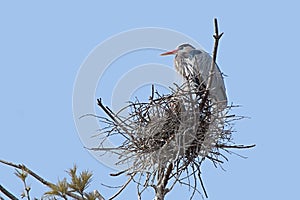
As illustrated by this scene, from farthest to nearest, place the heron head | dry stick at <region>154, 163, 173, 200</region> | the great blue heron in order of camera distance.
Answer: the heron head < the great blue heron < dry stick at <region>154, 163, 173, 200</region>

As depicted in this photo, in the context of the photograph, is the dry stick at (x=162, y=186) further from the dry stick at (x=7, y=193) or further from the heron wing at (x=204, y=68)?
the heron wing at (x=204, y=68)

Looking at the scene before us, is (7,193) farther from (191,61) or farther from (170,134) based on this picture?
(191,61)

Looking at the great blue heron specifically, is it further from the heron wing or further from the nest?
the nest

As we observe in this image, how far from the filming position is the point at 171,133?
3775 mm

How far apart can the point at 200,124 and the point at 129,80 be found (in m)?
0.62

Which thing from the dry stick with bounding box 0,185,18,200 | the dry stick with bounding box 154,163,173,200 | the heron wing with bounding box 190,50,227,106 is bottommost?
the dry stick with bounding box 0,185,18,200

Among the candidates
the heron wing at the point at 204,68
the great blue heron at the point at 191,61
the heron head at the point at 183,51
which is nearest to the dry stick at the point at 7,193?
the heron wing at the point at 204,68

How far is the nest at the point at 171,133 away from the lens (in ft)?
11.9

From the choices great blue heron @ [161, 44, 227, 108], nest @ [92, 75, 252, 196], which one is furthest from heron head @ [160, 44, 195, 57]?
nest @ [92, 75, 252, 196]

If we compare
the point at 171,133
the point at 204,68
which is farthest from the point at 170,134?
the point at 204,68

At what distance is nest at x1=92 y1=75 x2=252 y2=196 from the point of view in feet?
11.9

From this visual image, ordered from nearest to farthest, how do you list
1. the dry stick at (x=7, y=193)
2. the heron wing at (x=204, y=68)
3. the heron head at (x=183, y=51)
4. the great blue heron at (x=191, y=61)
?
the dry stick at (x=7, y=193) < the heron wing at (x=204, y=68) < the great blue heron at (x=191, y=61) < the heron head at (x=183, y=51)

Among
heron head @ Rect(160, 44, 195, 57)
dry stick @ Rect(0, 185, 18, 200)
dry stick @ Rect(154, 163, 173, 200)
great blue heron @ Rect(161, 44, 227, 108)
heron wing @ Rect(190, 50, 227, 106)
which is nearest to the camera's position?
dry stick @ Rect(0, 185, 18, 200)

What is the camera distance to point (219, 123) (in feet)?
12.4
